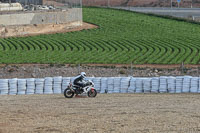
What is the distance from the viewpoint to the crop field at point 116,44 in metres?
49.1

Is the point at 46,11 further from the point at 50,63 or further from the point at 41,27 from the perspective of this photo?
the point at 50,63

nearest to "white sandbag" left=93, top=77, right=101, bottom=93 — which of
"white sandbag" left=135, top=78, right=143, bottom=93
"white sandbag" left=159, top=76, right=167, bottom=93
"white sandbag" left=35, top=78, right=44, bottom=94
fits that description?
"white sandbag" left=135, top=78, right=143, bottom=93

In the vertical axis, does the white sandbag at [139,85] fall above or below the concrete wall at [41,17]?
below

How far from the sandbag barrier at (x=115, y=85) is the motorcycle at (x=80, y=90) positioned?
9.62 ft

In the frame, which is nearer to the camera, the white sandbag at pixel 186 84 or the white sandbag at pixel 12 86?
the white sandbag at pixel 186 84

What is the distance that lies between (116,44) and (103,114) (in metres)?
35.0

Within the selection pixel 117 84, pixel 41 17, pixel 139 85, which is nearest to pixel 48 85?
pixel 117 84

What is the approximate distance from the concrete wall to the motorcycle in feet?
121

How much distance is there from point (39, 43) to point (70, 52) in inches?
276

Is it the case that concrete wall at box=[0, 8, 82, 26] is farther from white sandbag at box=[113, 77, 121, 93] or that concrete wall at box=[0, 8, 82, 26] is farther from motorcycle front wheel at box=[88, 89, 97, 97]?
motorcycle front wheel at box=[88, 89, 97, 97]

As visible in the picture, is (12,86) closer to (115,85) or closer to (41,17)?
(115,85)

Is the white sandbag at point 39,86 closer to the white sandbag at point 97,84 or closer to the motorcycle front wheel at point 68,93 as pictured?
the white sandbag at point 97,84

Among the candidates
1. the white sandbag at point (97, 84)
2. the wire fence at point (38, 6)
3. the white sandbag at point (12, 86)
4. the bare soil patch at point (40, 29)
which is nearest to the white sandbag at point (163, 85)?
the white sandbag at point (97, 84)

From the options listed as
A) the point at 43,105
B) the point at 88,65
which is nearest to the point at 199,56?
the point at 88,65
